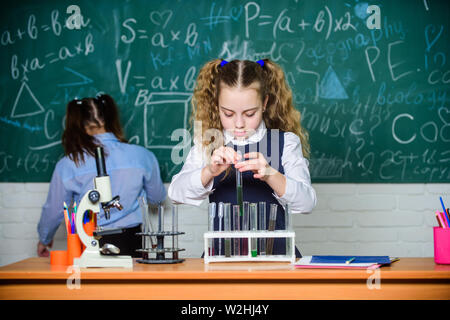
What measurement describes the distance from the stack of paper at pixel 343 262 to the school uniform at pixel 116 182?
132cm

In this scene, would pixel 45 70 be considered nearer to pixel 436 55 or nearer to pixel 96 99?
pixel 96 99

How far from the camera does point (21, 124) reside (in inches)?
127

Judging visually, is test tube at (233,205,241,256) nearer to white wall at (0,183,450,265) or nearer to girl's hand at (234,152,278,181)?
girl's hand at (234,152,278,181)

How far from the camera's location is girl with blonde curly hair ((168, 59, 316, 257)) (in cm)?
190

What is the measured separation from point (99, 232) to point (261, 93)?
811 millimetres

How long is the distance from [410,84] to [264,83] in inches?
52.6

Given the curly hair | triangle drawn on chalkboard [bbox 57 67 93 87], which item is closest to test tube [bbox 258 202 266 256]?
the curly hair

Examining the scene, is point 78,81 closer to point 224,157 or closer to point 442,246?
point 224,157

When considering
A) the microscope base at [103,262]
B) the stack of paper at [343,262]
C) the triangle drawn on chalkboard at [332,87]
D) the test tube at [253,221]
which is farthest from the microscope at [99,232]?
the triangle drawn on chalkboard at [332,87]

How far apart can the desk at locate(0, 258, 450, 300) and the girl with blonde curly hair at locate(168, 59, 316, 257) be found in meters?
0.31

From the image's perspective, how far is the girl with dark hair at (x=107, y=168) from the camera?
277cm

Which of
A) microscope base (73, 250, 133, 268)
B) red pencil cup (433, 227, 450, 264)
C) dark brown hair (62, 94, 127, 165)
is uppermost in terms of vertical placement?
dark brown hair (62, 94, 127, 165)

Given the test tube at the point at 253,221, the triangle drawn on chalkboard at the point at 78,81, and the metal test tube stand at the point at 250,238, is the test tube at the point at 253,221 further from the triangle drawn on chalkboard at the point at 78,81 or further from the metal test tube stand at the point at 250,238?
the triangle drawn on chalkboard at the point at 78,81
